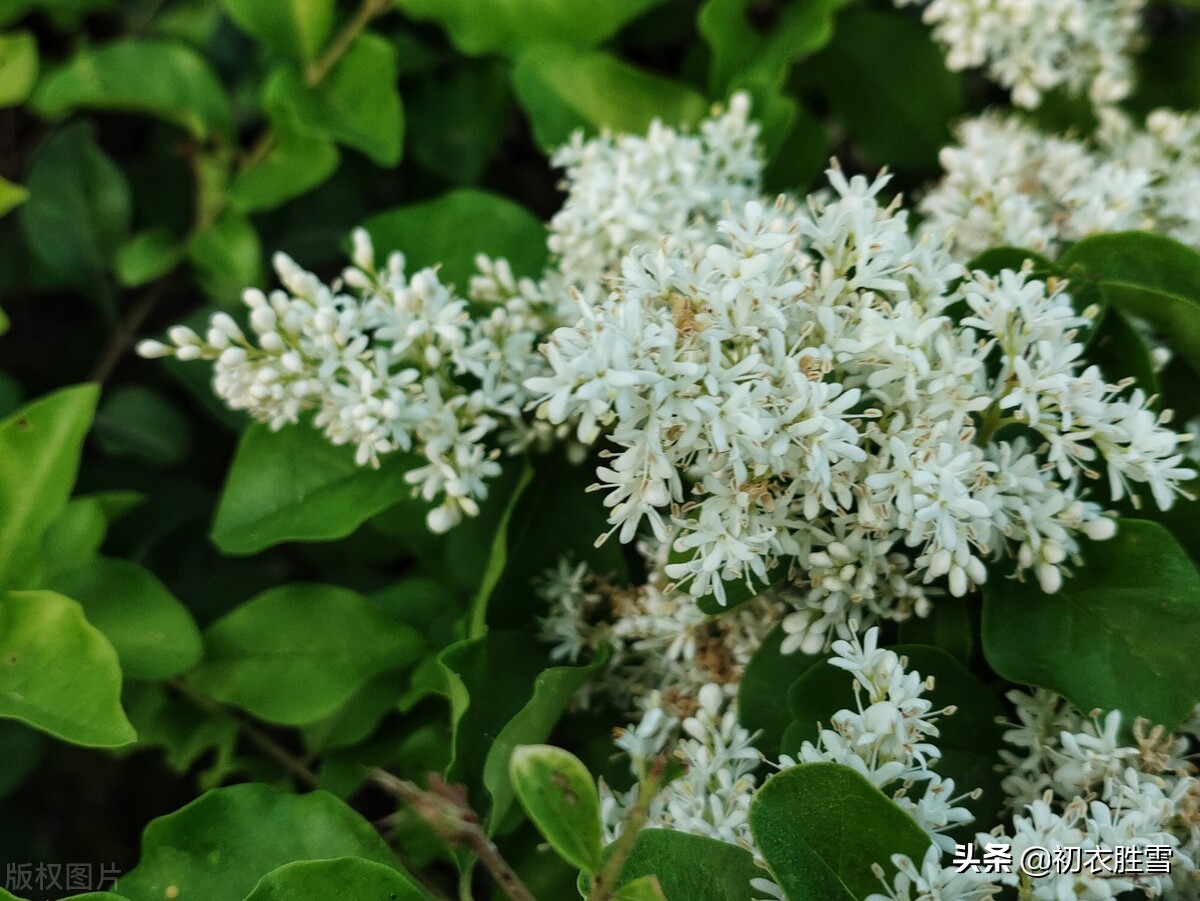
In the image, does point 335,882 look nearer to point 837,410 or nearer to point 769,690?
point 769,690

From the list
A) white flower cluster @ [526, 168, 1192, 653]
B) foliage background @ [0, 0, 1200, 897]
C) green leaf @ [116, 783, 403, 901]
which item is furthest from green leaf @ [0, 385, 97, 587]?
white flower cluster @ [526, 168, 1192, 653]

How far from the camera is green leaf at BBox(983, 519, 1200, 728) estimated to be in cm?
86

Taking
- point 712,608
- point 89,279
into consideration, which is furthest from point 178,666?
point 89,279

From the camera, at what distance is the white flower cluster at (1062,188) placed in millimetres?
1057

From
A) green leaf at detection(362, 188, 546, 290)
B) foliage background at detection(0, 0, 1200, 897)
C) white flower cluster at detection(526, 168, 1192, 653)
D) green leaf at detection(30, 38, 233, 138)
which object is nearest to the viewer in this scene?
white flower cluster at detection(526, 168, 1192, 653)

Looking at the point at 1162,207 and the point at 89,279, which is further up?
the point at 1162,207

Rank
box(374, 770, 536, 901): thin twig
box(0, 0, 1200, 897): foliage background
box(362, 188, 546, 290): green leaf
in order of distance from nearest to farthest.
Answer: box(374, 770, 536, 901): thin twig
box(0, 0, 1200, 897): foliage background
box(362, 188, 546, 290): green leaf

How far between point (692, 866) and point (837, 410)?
1.26 ft

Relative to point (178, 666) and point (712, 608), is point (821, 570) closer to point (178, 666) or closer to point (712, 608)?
point (712, 608)

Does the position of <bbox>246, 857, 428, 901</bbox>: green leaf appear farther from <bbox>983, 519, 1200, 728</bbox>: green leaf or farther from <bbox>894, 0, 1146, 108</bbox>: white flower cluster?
<bbox>894, 0, 1146, 108</bbox>: white flower cluster

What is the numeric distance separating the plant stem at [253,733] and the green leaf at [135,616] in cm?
9

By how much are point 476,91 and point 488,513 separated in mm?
702

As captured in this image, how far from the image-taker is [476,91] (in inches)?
58.5

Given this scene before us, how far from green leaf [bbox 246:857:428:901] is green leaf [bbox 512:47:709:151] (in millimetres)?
856
